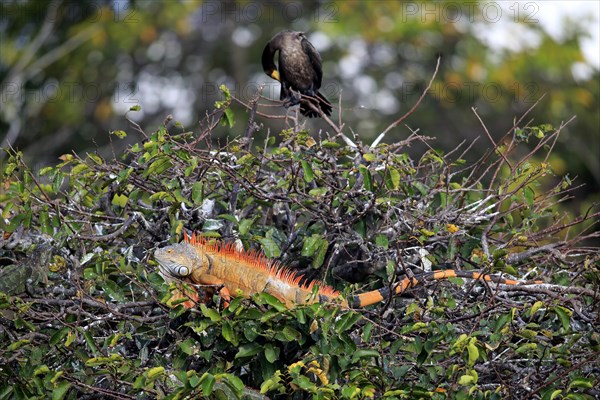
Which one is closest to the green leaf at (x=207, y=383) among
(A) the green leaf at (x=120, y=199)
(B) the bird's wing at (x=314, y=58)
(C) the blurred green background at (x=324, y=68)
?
(A) the green leaf at (x=120, y=199)

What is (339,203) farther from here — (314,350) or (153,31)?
(153,31)

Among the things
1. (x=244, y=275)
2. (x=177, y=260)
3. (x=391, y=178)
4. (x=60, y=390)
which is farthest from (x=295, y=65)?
(x=60, y=390)

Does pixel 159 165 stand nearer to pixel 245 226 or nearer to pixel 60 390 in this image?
pixel 245 226

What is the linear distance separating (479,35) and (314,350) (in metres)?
16.7

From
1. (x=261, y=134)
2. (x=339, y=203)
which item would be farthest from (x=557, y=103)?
(x=339, y=203)

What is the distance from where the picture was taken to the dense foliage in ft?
15.1

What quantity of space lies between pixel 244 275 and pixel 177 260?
0.36m

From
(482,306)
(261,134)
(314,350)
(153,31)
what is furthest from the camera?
(153,31)

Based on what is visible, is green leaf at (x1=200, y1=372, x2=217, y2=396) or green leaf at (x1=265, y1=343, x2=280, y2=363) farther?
green leaf at (x1=265, y1=343, x2=280, y2=363)

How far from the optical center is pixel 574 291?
5.00 meters

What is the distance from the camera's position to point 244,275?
16.6 ft

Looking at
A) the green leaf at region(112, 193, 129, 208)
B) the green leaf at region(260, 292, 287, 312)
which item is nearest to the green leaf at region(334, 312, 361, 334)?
the green leaf at region(260, 292, 287, 312)

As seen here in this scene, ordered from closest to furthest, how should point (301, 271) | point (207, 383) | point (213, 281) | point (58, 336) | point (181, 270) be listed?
1. point (207, 383)
2. point (58, 336)
3. point (181, 270)
4. point (213, 281)
5. point (301, 271)

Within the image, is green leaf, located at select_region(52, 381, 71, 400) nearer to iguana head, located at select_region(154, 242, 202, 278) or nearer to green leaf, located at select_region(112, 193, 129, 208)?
iguana head, located at select_region(154, 242, 202, 278)
